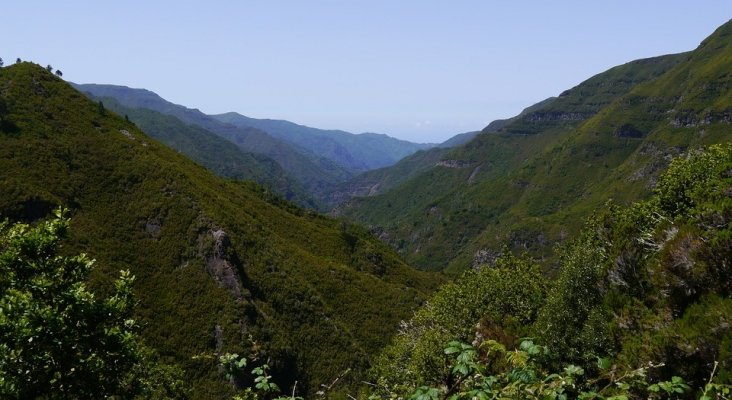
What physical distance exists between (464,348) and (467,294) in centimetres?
3867

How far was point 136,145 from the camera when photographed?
11175cm

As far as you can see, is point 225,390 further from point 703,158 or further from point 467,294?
point 703,158

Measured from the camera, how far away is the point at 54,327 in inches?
553

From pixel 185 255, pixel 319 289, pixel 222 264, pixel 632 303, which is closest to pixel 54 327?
pixel 632 303

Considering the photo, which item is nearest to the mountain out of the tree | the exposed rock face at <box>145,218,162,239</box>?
the exposed rock face at <box>145,218,162,239</box>

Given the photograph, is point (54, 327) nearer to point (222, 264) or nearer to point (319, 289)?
point (222, 264)

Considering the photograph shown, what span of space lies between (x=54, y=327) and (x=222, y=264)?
238 feet

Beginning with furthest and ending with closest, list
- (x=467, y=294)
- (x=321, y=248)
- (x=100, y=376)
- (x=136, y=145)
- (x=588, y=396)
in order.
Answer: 1. (x=321, y=248)
2. (x=136, y=145)
3. (x=467, y=294)
4. (x=100, y=376)
5. (x=588, y=396)

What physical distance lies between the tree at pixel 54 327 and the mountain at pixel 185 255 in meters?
50.1

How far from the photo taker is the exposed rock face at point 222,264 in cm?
8206

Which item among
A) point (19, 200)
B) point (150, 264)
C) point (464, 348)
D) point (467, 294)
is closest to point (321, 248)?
point (150, 264)

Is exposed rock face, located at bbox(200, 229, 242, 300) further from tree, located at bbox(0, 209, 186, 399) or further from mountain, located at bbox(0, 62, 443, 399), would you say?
tree, located at bbox(0, 209, 186, 399)

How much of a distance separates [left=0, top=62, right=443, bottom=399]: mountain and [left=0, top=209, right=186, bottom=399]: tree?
50.1 m

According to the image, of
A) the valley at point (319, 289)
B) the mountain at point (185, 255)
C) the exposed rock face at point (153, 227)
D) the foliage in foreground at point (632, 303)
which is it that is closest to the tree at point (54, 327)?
the valley at point (319, 289)
